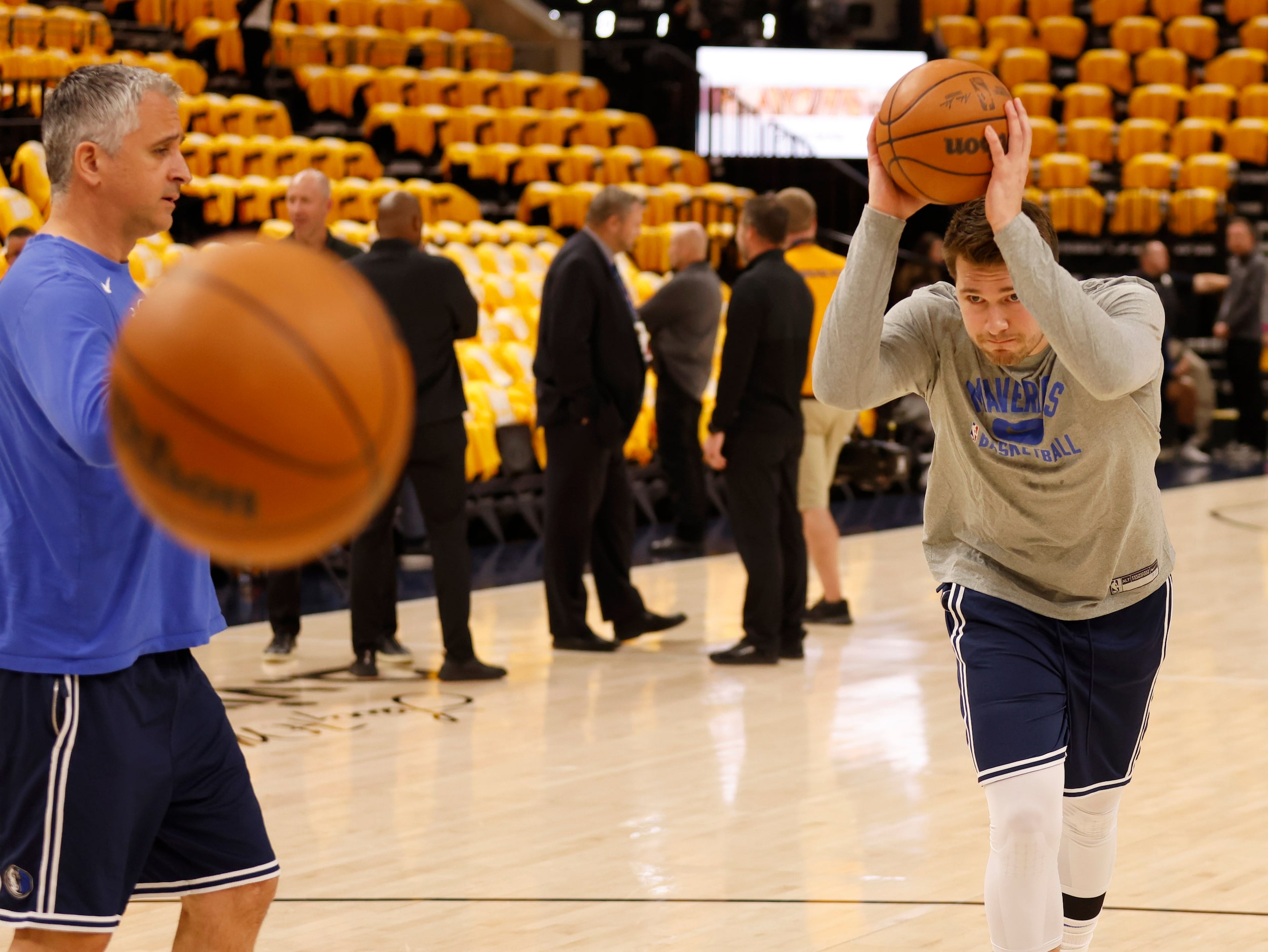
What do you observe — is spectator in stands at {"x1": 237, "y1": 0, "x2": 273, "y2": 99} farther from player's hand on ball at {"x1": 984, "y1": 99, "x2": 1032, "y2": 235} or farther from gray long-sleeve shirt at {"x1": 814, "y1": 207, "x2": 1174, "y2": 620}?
player's hand on ball at {"x1": 984, "y1": 99, "x2": 1032, "y2": 235}

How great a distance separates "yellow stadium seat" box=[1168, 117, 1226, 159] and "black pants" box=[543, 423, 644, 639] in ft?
40.6

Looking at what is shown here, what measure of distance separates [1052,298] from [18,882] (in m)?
1.66

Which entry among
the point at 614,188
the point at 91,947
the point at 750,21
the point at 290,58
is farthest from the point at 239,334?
the point at 750,21

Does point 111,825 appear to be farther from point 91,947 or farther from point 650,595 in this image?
point 650,595

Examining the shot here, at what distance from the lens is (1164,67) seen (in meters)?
19.0

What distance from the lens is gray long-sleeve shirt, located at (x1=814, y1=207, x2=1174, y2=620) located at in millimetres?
2732

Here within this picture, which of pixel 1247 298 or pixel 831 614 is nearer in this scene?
pixel 831 614

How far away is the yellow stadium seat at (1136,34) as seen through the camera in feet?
64.2

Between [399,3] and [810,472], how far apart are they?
1106cm

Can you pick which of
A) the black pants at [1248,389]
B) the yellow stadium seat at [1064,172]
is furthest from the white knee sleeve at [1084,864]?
the yellow stadium seat at [1064,172]

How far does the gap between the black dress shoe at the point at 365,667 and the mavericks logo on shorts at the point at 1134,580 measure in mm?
4159

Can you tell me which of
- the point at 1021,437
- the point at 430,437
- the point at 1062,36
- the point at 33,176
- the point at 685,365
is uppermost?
the point at 1062,36

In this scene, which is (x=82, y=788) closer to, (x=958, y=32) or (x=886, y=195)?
(x=886, y=195)

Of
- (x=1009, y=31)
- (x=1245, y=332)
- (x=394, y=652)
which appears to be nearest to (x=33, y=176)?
(x=394, y=652)
